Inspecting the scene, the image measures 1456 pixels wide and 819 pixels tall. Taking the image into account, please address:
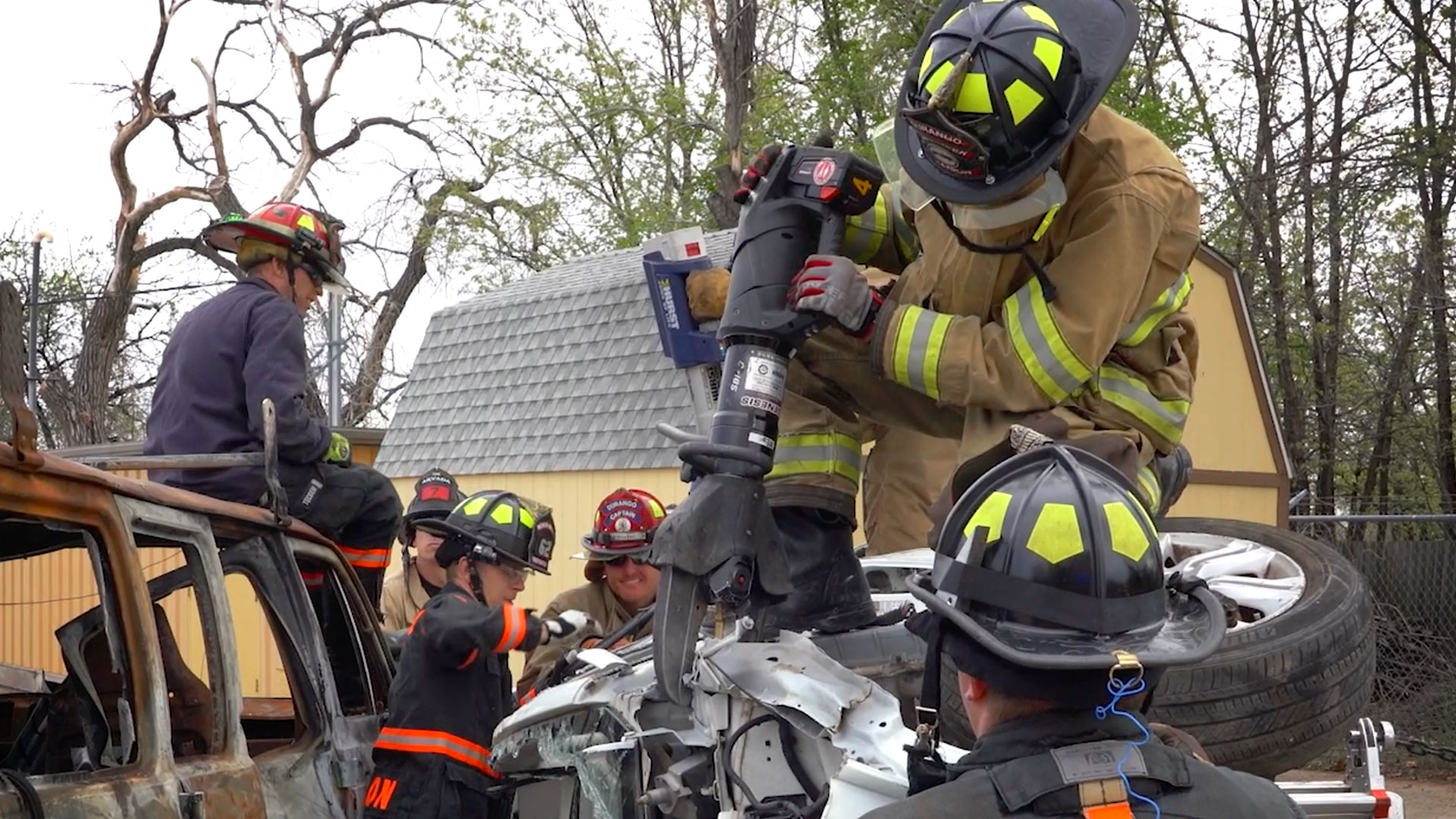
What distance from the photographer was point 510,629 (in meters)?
4.33

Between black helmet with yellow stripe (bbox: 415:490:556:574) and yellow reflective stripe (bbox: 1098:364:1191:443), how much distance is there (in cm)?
216

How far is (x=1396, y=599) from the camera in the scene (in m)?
12.5

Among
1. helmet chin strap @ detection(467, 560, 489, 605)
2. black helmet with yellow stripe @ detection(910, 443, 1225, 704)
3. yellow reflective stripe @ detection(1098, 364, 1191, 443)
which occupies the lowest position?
helmet chin strap @ detection(467, 560, 489, 605)

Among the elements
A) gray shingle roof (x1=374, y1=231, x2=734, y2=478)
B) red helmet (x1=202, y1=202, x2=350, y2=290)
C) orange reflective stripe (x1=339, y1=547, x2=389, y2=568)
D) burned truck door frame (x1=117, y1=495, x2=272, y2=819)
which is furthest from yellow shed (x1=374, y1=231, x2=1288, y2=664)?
burned truck door frame (x1=117, y1=495, x2=272, y2=819)

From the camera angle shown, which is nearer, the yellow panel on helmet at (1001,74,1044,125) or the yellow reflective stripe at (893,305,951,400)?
the yellow panel on helmet at (1001,74,1044,125)

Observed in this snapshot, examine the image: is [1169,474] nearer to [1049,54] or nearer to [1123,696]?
[1049,54]

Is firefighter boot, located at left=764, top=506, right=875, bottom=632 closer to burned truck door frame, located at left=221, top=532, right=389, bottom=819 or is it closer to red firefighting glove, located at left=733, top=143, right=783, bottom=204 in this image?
red firefighting glove, located at left=733, top=143, right=783, bottom=204

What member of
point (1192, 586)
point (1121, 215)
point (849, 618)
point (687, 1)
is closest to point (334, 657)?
point (849, 618)

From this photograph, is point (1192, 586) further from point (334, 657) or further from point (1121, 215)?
point (334, 657)

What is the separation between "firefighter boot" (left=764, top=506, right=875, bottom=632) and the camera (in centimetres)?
388

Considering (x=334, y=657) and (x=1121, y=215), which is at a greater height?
(x=1121, y=215)

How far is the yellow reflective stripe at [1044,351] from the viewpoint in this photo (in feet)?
10.8

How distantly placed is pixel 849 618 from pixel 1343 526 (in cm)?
1324

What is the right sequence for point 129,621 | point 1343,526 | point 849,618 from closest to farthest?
point 129,621, point 849,618, point 1343,526
